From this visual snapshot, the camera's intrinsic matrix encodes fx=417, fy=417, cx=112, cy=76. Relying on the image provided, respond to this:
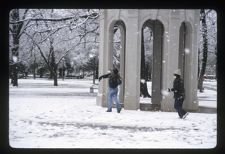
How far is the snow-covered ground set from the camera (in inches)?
282

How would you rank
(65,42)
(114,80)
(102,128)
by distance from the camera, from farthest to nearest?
1. (65,42)
2. (114,80)
3. (102,128)

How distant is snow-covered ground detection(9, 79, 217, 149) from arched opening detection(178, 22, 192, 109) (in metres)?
1.33

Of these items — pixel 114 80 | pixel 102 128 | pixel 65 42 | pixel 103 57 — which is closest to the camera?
pixel 102 128

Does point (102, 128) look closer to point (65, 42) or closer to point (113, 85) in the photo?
point (113, 85)

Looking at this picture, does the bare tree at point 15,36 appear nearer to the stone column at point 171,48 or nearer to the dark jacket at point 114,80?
the dark jacket at point 114,80

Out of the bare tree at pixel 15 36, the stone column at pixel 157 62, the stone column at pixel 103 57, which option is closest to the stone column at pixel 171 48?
the stone column at pixel 157 62

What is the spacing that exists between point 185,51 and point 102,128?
441 centimetres

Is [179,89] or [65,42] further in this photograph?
[65,42]

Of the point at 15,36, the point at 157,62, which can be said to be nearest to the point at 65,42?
the point at 15,36

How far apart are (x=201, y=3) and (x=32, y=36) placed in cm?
666

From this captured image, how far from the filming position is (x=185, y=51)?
11836mm

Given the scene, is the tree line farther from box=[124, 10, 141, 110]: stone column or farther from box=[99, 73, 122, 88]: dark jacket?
box=[124, 10, 141, 110]: stone column

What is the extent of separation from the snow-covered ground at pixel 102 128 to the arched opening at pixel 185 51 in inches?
52.5

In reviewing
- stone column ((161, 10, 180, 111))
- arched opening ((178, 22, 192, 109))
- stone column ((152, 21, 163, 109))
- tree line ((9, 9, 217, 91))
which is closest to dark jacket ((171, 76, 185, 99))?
stone column ((161, 10, 180, 111))
